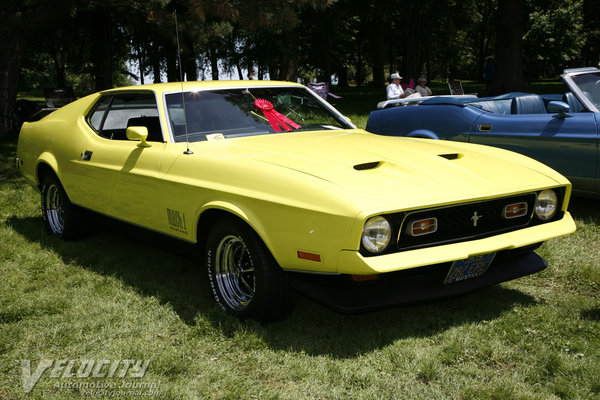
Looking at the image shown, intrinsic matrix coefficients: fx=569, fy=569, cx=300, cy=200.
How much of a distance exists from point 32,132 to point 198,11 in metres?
9.43

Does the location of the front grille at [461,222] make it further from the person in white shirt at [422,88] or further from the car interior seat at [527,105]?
the person in white shirt at [422,88]

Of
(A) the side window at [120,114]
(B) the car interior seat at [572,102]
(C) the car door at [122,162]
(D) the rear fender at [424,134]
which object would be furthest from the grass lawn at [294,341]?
(D) the rear fender at [424,134]

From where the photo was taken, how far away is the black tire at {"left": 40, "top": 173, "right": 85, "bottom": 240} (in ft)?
17.1

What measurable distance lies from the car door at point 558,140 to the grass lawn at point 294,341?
1.15 meters

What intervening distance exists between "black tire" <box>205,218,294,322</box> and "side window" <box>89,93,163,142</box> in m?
1.39

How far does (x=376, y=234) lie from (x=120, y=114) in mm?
3001

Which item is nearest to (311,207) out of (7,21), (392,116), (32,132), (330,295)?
(330,295)

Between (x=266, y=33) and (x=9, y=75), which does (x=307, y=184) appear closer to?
(x=9, y=75)

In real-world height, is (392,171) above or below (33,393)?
above

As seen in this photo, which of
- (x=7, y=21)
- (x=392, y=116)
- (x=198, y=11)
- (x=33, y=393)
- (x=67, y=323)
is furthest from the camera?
(x=198, y=11)

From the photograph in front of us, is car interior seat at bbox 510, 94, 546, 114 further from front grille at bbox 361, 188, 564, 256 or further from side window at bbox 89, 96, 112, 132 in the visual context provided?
side window at bbox 89, 96, 112, 132

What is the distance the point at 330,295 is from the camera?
9.75ft

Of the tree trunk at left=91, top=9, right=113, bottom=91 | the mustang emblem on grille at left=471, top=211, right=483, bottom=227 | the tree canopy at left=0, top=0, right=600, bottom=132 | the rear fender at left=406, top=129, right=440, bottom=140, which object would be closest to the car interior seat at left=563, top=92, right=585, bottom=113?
the rear fender at left=406, top=129, right=440, bottom=140

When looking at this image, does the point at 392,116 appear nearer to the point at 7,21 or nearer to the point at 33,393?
the point at 33,393
